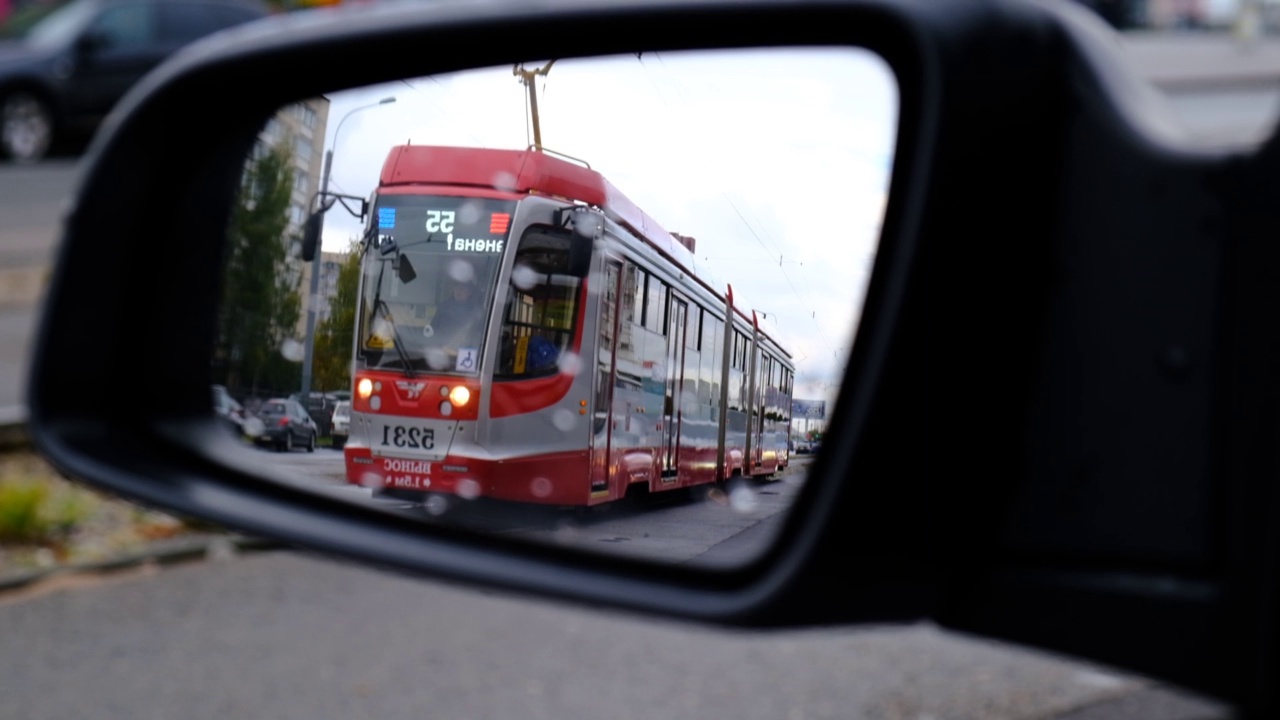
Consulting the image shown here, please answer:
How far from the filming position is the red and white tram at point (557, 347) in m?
1.19

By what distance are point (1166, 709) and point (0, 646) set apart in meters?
5.03

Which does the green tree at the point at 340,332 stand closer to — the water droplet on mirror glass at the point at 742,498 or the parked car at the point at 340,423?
the parked car at the point at 340,423

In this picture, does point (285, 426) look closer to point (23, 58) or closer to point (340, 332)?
point (340, 332)

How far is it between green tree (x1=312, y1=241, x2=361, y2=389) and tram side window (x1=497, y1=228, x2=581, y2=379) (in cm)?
22

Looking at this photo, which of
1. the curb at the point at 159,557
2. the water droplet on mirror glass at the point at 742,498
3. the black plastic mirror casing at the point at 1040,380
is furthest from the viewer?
the curb at the point at 159,557

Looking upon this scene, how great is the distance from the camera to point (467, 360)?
1260 millimetres

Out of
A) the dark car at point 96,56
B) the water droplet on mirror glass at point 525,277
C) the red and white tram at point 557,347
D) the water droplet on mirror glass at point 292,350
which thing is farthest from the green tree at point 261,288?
the dark car at point 96,56

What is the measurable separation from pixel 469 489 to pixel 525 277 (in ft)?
0.73

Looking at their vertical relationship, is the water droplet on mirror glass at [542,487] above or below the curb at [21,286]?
below

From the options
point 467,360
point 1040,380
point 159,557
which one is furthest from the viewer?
point 159,557

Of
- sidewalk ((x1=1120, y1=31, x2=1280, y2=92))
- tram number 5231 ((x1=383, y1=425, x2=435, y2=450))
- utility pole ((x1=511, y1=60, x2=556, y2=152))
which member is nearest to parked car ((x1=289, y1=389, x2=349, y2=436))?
tram number 5231 ((x1=383, y1=425, x2=435, y2=450))

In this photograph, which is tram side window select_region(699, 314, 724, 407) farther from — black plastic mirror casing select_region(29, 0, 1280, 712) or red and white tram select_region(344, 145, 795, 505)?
black plastic mirror casing select_region(29, 0, 1280, 712)

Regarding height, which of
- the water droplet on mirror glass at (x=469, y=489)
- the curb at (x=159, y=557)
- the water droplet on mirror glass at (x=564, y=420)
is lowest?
the curb at (x=159, y=557)

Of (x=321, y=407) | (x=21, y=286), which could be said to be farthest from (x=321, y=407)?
(x=21, y=286)
